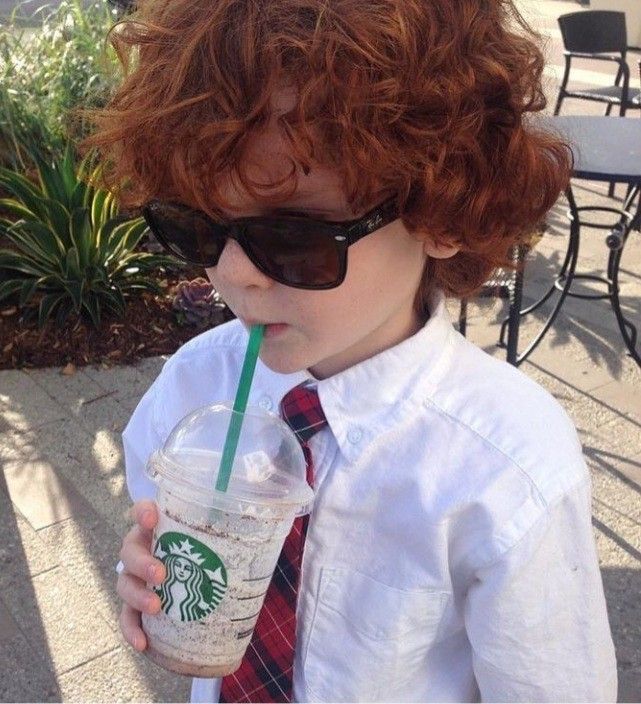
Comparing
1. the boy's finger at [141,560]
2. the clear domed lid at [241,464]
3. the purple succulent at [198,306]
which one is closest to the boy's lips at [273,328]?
the clear domed lid at [241,464]

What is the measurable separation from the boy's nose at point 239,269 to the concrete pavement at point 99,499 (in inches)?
26.8

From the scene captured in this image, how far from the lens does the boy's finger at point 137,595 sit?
1151 mm

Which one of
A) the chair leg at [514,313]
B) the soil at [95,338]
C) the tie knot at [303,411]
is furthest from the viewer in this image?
the soil at [95,338]

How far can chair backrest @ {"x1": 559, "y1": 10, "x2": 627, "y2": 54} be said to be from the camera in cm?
707

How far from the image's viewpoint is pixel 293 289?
3.79 feet

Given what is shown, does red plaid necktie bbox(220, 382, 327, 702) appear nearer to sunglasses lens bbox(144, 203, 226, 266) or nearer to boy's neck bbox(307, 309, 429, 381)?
boy's neck bbox(307, 309, 429, 381)

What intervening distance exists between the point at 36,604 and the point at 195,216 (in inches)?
74.4

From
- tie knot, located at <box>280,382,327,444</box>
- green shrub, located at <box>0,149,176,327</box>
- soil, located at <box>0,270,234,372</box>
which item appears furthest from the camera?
green shrub, located at <box>0,149,176,327</box>

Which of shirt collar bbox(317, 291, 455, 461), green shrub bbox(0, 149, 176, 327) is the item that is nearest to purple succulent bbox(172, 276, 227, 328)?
green shrub bbox(0, 149, 176, 327)

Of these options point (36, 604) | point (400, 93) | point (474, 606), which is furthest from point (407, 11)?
point (36, 604)

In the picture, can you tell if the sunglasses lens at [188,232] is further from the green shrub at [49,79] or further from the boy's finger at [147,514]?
the green shrub at [49,79]

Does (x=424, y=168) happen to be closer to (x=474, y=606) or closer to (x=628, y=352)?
(x=474, y=606)

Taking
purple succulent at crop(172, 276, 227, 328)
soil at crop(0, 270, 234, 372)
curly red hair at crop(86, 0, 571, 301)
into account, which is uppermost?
curly red hair at crop(86, 0, 571, 301)

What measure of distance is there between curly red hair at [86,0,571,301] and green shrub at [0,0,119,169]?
2804 mm
